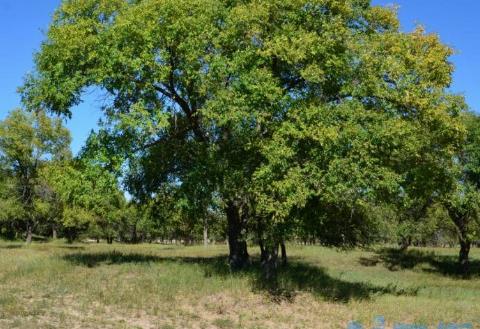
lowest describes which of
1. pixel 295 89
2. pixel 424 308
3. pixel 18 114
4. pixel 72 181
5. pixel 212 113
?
pixel 424 308

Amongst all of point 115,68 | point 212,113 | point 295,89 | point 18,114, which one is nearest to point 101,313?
point 212,113

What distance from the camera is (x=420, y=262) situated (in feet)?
149

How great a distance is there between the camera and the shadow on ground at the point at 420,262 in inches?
1619

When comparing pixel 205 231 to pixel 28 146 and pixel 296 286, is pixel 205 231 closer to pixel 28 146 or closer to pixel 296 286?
pixel 28 146

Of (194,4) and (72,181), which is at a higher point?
(194,4)

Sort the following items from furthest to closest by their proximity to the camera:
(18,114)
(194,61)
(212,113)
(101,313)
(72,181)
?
(18,114)
(72,181)
(194,61)
(212,113)
(101,313)

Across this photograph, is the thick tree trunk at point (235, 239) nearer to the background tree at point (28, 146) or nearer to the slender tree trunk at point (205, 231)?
the slender tree trunk at point (205, 231)

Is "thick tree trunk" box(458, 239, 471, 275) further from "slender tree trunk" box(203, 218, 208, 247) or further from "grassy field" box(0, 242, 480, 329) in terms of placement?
"slender tree trunk" box(203, 218, 208, 247)

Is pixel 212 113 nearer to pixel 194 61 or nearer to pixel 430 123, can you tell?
pixel 194 61

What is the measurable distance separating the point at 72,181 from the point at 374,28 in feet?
48.5

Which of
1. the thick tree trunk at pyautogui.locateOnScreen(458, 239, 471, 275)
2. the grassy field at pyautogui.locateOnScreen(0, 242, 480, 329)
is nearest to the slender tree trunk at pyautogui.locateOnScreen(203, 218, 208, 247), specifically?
the grassy field at pyautogui.locateOnScreen(0, 242, 480, 329)

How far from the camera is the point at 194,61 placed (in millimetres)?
19938

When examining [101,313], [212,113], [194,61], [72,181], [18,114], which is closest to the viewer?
[101,313]

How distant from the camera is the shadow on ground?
1619 inches
